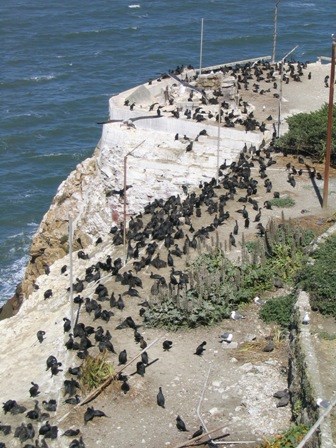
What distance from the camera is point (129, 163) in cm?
3900

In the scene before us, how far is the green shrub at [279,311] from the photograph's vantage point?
24.9m

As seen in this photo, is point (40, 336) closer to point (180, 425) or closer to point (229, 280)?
point (229, 280)

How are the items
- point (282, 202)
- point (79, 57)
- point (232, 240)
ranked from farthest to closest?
point (79, 57) < point (282, 202) < point (232, 240)

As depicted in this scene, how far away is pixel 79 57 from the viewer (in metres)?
80.2

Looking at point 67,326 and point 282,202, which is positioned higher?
point 282,202

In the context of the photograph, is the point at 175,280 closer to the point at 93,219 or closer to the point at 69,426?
the point at 69,426

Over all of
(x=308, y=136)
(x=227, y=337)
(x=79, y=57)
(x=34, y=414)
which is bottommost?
(x=79, y=57)

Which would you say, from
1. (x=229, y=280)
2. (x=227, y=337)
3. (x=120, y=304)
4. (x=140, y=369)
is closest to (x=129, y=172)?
(x=229, y=280)

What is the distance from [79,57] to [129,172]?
43647mm

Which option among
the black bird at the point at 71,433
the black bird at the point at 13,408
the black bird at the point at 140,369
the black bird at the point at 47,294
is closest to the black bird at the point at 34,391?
the black bird at the point at 13,408

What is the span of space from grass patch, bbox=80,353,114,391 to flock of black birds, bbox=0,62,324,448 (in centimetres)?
23

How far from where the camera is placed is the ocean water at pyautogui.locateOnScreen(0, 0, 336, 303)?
5728cm

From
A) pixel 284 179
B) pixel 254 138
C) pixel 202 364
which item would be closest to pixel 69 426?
pixel 202 364

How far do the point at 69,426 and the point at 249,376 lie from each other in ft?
15.4
